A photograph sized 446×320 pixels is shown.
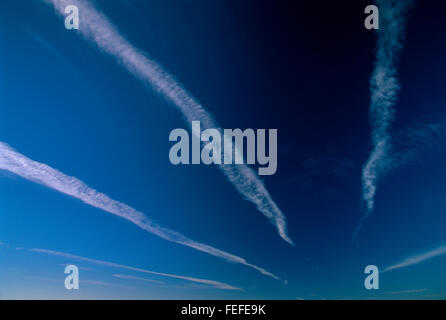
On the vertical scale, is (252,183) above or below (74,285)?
above

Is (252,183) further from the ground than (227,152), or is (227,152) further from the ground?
(227,152)

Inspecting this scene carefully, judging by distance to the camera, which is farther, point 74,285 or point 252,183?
point 252,183
